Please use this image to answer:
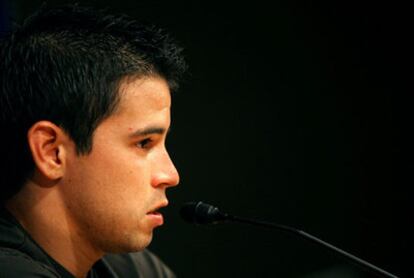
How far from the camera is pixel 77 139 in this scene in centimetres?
127

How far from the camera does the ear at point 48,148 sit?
1.25m

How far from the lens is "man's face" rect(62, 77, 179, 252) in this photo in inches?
50.6

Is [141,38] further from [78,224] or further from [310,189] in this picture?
[310,189]

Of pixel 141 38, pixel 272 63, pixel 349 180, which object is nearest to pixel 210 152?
pixel 272 63

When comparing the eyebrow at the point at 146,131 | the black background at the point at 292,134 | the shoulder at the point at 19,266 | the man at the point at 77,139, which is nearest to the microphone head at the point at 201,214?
the man at the point at 77,139

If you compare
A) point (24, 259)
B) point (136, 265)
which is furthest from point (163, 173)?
point (136, 265)

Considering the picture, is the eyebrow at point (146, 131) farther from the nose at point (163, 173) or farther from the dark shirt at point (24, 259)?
the dark shirt at point (24, 259)

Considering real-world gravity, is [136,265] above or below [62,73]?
below

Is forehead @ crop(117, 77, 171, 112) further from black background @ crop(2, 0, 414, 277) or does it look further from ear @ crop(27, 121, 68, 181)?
black background @ crop(2, 0, 414, 277)

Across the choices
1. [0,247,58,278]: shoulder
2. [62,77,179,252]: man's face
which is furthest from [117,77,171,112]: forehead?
[0,247,58,278]: shoulder

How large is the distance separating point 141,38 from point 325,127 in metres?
1.15

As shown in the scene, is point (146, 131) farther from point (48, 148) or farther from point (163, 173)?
point (48, 148)

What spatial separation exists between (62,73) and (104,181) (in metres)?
0.23

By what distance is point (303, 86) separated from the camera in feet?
7.56
